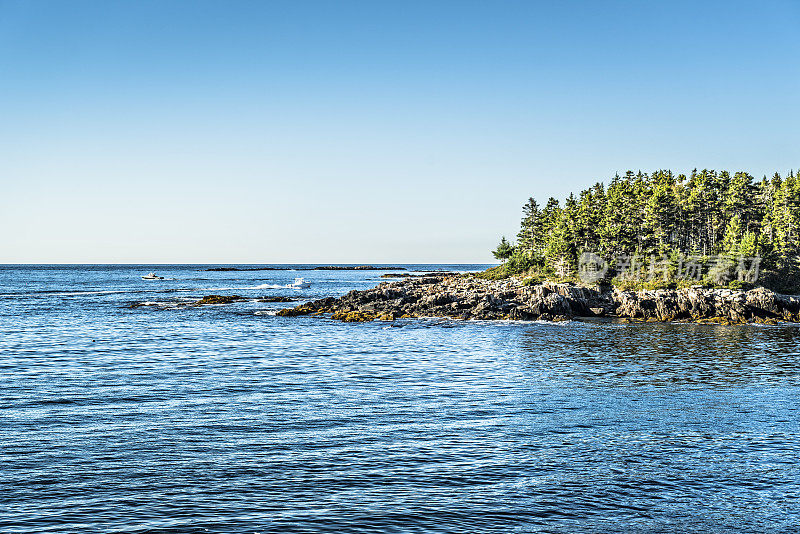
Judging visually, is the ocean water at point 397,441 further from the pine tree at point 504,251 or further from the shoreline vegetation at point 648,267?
the pine tree at point 504,251

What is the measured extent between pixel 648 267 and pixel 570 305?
85.7 ft

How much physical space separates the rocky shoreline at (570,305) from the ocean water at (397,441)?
2593cm

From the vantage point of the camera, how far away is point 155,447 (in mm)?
19656

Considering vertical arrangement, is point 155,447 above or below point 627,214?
below

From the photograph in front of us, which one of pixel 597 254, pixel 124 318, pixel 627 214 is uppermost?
pixel 627 214

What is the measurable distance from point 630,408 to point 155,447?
19493mm

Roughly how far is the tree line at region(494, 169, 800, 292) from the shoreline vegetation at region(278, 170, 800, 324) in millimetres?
213

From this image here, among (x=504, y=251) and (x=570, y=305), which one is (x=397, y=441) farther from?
(x=504, y=251)

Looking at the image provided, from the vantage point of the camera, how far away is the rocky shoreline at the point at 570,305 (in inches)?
2648

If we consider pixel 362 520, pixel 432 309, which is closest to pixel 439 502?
pixel 362 520

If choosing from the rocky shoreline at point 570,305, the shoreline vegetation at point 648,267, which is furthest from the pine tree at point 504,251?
the rocky shoreline at point 570,305

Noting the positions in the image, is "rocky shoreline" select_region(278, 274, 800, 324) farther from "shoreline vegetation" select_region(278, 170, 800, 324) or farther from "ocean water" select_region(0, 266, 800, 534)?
"ocean water" select_region(0, 266, 800, 534)

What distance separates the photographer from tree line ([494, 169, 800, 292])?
93.4 meters

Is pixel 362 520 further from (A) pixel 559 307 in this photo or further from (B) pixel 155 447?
(A) pixel 559 307
